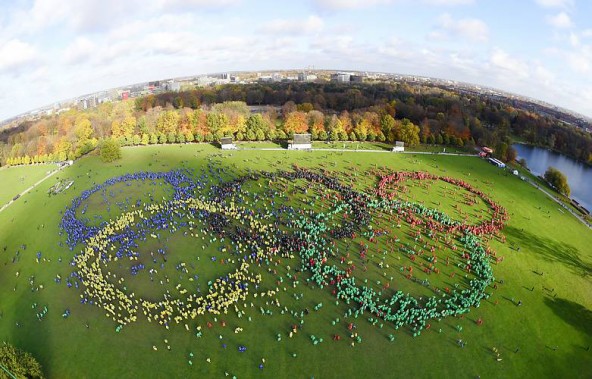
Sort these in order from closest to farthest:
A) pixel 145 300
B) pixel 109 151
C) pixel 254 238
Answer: pixel 145 300, pixel 254 238, pixel 109 151

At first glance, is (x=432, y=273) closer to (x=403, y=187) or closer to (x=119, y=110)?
(x=403, y=187)

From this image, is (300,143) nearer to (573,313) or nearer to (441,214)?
(441,214)

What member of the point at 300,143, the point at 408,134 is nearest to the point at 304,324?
the point at 300,143

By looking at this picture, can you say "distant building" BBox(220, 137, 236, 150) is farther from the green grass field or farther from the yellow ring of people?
the yellow ring of people

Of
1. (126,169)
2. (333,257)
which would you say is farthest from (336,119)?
(333,257)

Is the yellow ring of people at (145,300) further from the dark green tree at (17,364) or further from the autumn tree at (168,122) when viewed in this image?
the autumn tree at (168,122)
